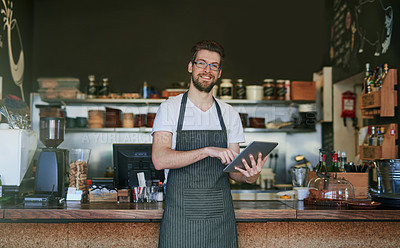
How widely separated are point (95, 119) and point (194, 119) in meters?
3.23

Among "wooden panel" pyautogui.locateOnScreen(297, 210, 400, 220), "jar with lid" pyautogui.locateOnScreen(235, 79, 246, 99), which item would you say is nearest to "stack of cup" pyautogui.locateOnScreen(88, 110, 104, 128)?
"jar with lid" pyautogui.locateOnScreen(235, 79, 246, 99)

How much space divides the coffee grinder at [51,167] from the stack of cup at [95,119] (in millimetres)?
2419

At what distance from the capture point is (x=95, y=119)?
17.4ft

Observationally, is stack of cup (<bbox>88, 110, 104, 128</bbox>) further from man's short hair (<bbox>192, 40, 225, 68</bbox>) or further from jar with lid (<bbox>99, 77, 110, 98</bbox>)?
man's short hair (<bbox>192, 40, 225, 68</bbox>)

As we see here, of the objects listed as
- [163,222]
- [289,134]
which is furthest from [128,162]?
[289,134]

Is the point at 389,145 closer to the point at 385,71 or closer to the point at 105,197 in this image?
the point at 385,71

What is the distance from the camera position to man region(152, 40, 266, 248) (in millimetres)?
2186

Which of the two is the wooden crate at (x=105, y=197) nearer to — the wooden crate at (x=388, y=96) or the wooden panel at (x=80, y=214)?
the wooden panel at (x=80, y=214)

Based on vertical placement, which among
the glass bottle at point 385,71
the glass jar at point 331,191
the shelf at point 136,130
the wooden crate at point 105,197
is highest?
the glass bottle at point 385,71

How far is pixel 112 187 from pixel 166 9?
359 cm

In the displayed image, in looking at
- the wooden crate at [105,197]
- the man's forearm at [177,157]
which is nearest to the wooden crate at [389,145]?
the man's forearm at [177,157]

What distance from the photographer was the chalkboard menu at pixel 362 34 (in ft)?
11.4

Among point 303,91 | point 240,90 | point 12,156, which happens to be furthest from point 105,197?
point 303,91

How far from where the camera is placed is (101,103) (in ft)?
18.2
